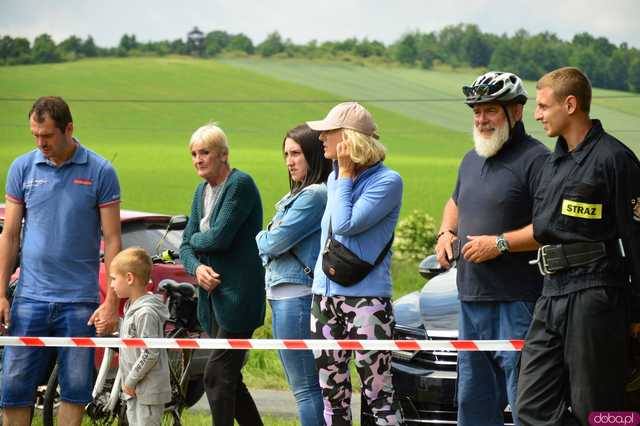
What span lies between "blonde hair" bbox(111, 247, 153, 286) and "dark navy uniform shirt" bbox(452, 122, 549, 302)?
70.6 inches

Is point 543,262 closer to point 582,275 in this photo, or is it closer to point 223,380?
point 582,275

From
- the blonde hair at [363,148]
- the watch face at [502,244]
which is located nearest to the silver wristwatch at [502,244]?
the watch face at [502,244]

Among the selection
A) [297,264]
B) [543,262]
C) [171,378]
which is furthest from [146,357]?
[543,262]

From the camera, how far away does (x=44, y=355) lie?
6.50 metres

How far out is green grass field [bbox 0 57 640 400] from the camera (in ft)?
78.6

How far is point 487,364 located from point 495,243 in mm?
628

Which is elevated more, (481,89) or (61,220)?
(481,89)

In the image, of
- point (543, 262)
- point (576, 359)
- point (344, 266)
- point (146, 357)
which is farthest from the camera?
point (146, 357)

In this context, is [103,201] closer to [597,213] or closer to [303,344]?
[303,344]

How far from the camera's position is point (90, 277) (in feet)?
21.5

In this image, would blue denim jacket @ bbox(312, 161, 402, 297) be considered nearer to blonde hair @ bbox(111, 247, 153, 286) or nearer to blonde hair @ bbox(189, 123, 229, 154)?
blonde hair @ bbox(189, 123, 229, 154)

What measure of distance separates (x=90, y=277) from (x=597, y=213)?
2.79 m

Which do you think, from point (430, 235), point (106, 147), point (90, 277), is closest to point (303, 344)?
point (90, 277)

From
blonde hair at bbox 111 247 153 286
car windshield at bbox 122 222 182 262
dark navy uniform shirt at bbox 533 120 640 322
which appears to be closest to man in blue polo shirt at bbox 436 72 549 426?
dark navy uniform shirt at bbox 533 120 640 322
